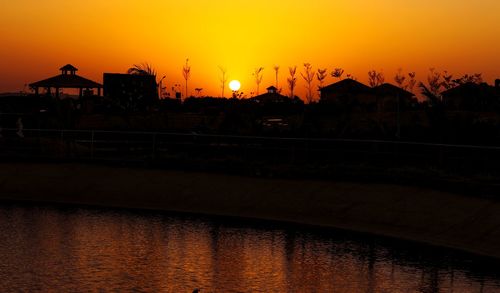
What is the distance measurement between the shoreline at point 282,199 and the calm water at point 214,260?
61.9 inches

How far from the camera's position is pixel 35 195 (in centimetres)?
2723

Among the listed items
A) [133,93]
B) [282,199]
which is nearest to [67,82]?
[133,93]

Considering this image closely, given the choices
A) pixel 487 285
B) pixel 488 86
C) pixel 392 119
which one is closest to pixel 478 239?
pixel 487 285

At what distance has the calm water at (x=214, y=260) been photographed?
13.2m

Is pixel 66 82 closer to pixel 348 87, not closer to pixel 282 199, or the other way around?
pixel 348 87

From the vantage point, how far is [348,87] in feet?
217

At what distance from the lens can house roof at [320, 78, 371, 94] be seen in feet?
227

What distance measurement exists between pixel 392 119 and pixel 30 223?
32.7 m

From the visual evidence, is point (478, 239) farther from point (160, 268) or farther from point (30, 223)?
point (30, 223)

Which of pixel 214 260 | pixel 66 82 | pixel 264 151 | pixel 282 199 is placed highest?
pixel 66 82

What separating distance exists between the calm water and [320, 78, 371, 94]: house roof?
48537mm

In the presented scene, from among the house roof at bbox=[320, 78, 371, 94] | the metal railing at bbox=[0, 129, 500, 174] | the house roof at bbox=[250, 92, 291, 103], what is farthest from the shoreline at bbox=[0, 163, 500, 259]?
the house roof at bbox=[250, 92, 291, 103]

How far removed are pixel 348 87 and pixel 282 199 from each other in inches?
1698

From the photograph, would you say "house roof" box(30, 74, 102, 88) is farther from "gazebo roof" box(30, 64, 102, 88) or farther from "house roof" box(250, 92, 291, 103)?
"house roof" box(250, 92, 291, 103)
